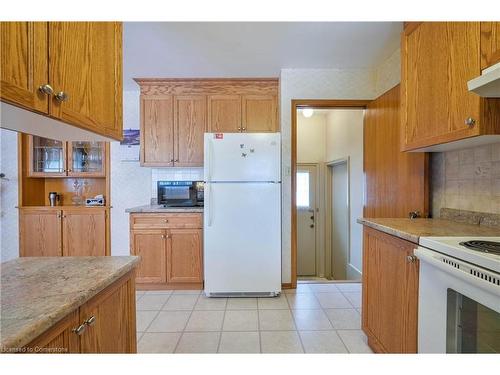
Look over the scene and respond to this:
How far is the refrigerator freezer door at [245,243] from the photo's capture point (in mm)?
2678

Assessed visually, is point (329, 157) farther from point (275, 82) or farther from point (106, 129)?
point (106, 129)

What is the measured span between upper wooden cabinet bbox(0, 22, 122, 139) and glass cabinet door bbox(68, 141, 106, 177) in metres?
2.68

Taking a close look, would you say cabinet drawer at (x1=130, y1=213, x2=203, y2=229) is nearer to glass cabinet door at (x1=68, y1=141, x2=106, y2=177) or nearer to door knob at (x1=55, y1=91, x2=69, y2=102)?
glass cabinet door at (x1=68, y1=141, x2=106, y2=177)

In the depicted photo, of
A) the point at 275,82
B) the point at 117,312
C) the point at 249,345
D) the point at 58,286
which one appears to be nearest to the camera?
the point at 58,286

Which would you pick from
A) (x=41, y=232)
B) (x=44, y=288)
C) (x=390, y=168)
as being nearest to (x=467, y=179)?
(x=390, y=168)

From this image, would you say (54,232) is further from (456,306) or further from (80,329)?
(456,306)

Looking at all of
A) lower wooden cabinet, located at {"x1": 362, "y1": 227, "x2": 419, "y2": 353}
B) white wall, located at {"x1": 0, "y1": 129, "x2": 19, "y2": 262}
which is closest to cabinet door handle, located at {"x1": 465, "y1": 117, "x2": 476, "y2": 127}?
lower wooden cabinet, located at {"x1": 362, "y1": 227, "x2": 419, "y2": 353}

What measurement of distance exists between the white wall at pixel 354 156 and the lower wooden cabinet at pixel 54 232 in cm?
351

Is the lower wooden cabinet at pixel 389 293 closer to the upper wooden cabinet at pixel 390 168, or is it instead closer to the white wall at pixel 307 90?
the upper wooden cabinet at pixel 390 168

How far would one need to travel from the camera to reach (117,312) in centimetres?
102

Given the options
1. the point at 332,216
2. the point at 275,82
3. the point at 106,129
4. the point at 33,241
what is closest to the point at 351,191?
the point at 332,216

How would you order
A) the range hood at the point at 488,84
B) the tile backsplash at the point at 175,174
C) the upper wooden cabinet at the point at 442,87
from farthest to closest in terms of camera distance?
the tile backsplash at the point at 175,174
the upper wooden cabinet at the point at 442,87
the range hood at the point at 488,84

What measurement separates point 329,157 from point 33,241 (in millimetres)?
4467

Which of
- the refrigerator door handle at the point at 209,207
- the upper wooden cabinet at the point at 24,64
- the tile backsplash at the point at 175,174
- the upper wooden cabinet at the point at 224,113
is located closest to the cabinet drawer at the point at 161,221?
the refrigerator door handle at the point at 209,207
